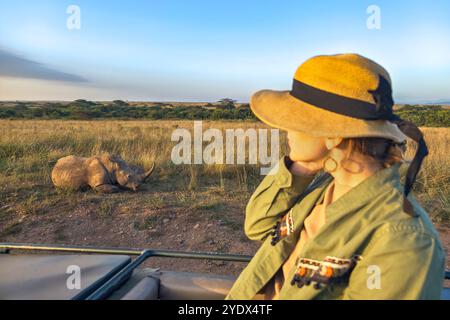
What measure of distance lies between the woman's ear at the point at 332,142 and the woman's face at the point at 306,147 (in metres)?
0.02

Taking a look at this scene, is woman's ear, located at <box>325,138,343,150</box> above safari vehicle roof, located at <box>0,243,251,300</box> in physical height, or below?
above

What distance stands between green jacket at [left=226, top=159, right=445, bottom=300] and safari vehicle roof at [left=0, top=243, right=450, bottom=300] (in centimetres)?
27

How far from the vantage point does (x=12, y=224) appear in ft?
15.5

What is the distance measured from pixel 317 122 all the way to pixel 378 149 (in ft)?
0.74

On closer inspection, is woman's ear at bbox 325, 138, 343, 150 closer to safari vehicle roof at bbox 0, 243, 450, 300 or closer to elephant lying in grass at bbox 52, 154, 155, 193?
safari vehicle roof at bbox 0, 243, 450, 300

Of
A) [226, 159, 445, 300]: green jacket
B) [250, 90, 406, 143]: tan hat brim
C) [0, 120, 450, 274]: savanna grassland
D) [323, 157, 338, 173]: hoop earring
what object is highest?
[250, 90, 406, 143]: tan hat brim

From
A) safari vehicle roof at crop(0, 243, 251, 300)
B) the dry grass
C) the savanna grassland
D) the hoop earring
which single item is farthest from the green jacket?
the dry grass

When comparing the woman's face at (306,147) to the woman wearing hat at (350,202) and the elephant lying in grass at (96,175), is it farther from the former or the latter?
the elephant lying in grass at (96,175)

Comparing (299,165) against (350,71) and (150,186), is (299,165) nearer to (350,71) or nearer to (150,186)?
(350,71)

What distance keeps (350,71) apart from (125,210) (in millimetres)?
4445

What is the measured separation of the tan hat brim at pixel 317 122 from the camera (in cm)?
119

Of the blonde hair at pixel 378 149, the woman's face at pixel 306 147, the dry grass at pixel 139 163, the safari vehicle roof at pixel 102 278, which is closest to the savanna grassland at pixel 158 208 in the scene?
the dry grass at pixel 139 163

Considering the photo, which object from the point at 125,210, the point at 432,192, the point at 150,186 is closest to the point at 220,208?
the point at 125,210

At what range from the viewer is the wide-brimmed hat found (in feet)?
3.94
